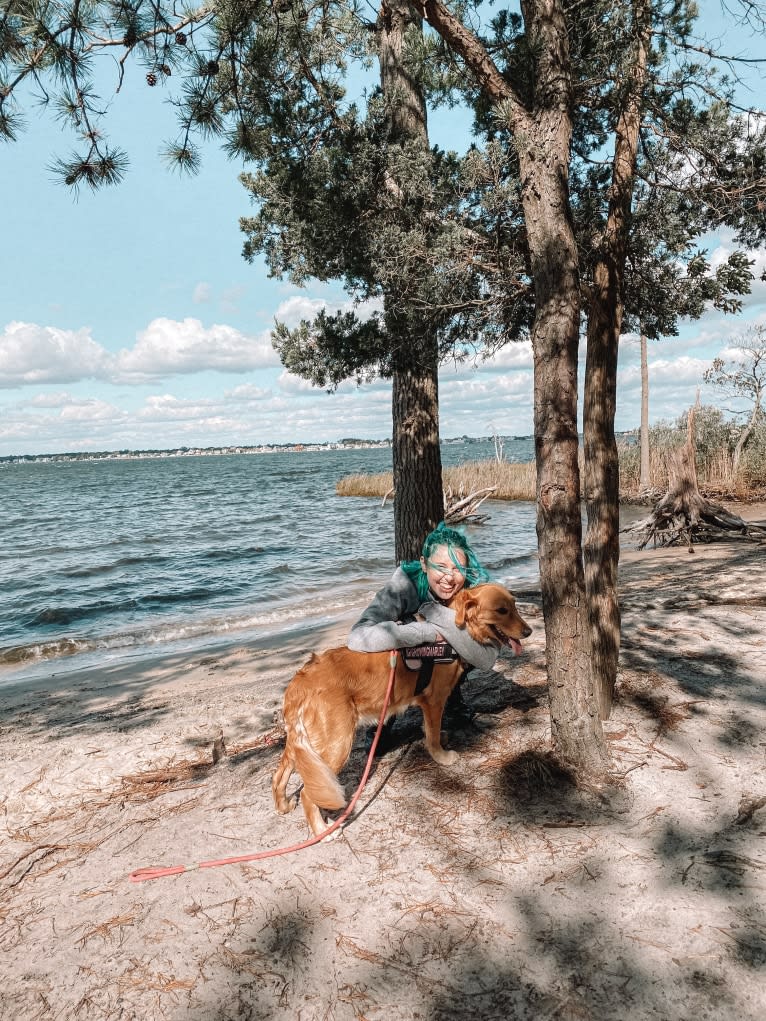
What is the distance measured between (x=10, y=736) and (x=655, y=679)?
4.96 metres

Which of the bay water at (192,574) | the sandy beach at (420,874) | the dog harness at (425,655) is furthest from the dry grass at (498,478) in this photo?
the dog harness at (425,655)

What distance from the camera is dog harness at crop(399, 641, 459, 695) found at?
3252 millimetres

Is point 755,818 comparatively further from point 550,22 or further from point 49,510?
point 49,510

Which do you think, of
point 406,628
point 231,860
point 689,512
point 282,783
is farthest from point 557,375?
point 689,512

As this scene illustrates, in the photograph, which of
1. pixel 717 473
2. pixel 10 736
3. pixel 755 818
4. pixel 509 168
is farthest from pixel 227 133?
pixel 717 473

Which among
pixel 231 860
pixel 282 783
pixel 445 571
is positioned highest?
pixel 445 571

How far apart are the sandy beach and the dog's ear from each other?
2.96ft

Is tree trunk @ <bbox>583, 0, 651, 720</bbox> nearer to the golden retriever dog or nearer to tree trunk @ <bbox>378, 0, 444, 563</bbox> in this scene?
the golden retriever dog

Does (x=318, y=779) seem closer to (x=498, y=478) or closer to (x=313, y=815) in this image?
(x=313, y=815)

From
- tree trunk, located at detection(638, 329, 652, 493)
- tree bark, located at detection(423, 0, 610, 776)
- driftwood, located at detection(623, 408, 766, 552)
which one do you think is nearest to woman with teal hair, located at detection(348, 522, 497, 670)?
tree bark, located at detection(423, 0, 610, 776)

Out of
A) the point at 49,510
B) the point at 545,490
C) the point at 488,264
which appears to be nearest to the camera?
the point at 545,490

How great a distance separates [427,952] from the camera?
2225mm

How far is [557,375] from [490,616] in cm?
130

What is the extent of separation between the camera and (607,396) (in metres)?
3.71
